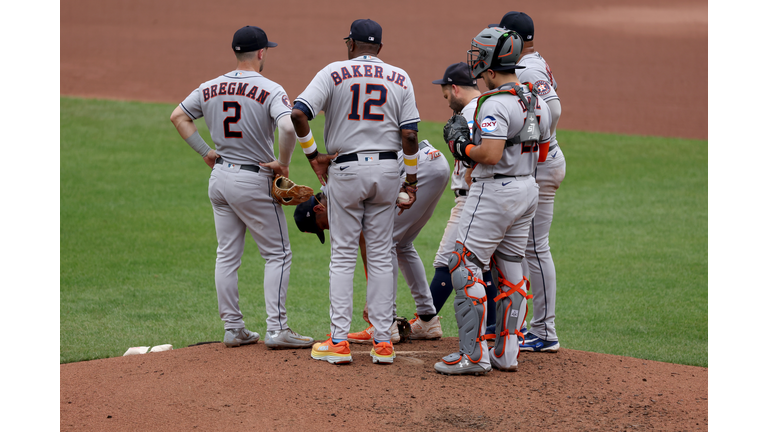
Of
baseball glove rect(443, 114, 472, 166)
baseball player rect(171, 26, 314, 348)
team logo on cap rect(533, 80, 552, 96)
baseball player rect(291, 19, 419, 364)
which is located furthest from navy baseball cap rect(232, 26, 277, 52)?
team logo on cap rect(533, 80, 552, 96)

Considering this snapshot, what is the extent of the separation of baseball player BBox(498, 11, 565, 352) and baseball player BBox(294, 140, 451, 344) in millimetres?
709

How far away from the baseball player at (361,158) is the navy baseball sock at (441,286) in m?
0.68

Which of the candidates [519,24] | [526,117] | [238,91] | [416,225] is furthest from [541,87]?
[238,91]

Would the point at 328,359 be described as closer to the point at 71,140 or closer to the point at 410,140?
the point at 410,140

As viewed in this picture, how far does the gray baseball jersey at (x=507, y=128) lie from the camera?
3.87 metres

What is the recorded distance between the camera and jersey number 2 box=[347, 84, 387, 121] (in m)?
4.17

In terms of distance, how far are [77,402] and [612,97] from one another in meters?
20.2

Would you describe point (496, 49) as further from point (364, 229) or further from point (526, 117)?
point (364, 229)

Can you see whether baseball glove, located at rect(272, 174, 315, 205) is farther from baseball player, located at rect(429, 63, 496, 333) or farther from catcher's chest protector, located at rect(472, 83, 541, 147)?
catcher's chest protector, located at rect(472, 83, 541, 147)

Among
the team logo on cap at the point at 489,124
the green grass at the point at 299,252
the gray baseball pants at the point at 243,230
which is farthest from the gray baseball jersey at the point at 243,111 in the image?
the green grass at the point at 299,252

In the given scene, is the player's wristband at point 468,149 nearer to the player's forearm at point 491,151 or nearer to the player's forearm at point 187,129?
the player's forearm at point 491,151

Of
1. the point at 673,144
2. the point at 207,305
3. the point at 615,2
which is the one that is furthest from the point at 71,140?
the point at 615,2

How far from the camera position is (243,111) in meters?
4.44

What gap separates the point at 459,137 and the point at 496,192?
39 centimetres
